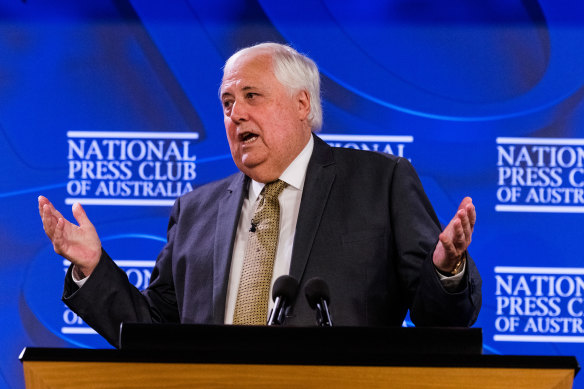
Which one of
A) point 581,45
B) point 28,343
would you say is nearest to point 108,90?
point 28,343

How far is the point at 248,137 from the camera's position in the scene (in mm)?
2559

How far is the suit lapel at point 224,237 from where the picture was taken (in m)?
2.38

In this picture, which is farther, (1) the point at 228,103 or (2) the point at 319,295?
(1) the point at 228,103

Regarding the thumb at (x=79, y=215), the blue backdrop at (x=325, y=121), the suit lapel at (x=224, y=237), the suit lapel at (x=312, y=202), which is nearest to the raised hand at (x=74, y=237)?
the thumb at (x=79, y=215)

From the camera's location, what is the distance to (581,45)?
3.58 meters

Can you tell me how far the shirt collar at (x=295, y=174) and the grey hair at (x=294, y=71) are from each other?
150 millimetres

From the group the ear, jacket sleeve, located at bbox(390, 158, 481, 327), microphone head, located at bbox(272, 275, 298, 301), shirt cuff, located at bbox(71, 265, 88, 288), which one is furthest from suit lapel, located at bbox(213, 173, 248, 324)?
microphone head, located at bbox(272, 275, 298, 301)

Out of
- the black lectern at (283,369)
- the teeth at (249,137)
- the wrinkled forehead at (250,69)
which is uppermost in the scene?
the wrinkled forehead at (250,69)

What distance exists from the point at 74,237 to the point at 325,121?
5.37 feet

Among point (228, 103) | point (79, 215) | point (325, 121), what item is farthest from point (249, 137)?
point (325, 121)

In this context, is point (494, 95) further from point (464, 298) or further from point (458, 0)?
point (464, 298)

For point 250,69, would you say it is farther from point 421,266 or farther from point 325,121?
point 325,121

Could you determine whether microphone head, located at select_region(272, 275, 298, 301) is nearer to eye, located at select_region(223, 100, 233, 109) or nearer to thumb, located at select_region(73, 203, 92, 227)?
thumb, located at select_region(73, 203, 92, 227)

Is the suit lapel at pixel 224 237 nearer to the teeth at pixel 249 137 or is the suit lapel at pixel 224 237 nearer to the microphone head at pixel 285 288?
the teeth at pixel 249 137
